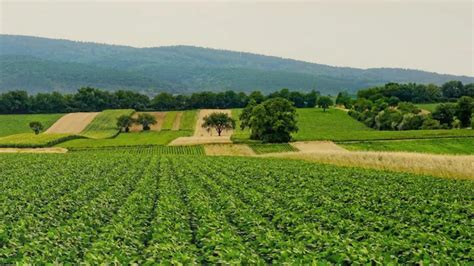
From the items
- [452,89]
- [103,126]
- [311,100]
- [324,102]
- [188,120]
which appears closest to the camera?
[103,126]

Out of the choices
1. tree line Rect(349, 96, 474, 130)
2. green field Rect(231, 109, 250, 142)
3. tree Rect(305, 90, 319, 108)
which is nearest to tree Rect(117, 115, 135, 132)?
green field Rect(231, 109, 250, 142)

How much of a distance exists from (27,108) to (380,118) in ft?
332

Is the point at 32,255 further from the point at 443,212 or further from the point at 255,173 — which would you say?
the point at 255,173

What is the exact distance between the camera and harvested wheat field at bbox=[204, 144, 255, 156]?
253 feet

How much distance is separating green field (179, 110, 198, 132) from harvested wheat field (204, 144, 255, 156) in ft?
139

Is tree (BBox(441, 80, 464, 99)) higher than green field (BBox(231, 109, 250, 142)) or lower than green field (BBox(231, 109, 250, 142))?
higher

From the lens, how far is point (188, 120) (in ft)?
464

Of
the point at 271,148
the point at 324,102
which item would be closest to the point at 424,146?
the point at 271,148

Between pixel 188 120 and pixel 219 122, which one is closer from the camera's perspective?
pixel 219 122

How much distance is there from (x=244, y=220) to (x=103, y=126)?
12061cm

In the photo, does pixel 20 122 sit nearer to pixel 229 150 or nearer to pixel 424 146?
pixel 229 150

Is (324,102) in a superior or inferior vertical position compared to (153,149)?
superior

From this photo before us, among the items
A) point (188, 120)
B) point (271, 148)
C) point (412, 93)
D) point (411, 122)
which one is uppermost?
point (412, 93)

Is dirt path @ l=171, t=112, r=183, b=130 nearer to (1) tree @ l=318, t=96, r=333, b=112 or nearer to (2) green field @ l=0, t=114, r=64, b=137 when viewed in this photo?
(2) green field @ l=0, t=114, r=64, b=137
